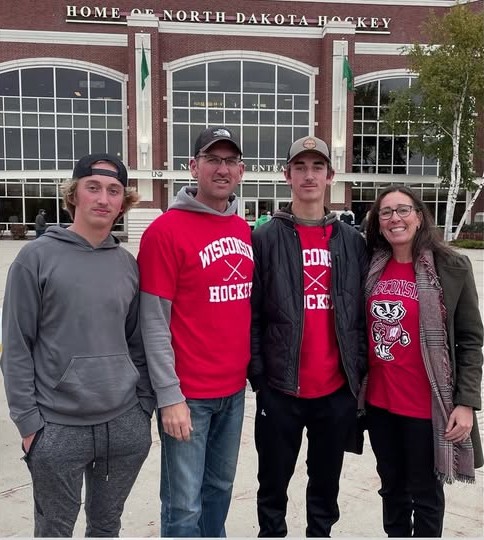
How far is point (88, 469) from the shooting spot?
2441 millimetres

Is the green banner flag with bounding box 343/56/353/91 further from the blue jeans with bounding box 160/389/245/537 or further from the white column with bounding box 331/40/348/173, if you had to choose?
the blue jeans with bounding box 160/389/245/537

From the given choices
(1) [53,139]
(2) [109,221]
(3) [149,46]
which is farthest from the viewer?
(1) [53,139]

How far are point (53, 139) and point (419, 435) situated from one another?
116ft

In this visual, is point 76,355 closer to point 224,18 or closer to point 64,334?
point 64,334

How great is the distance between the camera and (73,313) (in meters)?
2.22

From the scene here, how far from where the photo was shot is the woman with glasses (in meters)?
2.73

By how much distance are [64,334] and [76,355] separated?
0.33ft

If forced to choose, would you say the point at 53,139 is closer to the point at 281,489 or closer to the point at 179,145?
the point at 179,145

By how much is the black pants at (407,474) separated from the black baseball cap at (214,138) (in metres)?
1.61

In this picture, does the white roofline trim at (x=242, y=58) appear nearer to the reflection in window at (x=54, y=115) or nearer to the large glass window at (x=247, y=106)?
the large glass window at (x=247, y=106)

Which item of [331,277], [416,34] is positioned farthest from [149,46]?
[331,277]

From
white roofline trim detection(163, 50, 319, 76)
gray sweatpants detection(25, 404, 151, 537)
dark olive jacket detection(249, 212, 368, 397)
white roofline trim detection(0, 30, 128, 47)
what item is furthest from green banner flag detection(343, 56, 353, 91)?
gray sweatpants detection(25, 404, 151, 537)

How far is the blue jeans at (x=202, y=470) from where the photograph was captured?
2596mm

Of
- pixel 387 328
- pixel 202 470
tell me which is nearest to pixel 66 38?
pixel 387 328
